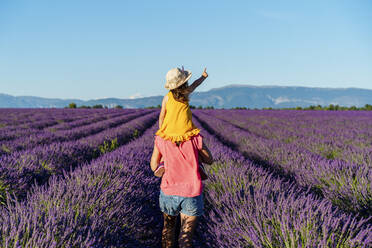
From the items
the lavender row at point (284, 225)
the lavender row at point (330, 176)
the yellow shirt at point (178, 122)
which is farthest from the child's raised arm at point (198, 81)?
the lavender row at point (330, 176)

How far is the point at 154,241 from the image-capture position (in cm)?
236

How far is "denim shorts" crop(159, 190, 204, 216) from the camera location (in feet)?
5.76

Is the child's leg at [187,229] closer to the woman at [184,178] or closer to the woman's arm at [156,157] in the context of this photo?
the woman at [184,178]

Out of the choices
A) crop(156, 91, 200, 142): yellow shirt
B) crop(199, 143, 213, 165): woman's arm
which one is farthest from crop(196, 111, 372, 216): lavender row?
crop(156, 91, 200, 142): yellow shirt

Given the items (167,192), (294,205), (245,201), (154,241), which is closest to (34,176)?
(154,241)

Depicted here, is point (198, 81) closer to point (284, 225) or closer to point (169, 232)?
point (284, 225)

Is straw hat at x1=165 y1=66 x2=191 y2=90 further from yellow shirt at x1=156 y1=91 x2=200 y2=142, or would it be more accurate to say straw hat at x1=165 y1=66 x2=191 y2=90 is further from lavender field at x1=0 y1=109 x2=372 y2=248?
lavender field at x1=0 y1=109 x2=372 y2=248

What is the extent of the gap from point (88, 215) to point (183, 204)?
719 mm

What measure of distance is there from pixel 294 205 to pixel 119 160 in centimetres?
246

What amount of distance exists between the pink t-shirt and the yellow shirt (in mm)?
46

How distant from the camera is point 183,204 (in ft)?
5.84

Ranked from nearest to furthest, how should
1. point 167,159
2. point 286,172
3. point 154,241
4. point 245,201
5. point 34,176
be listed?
1. point 167,159
2. point 245,201
3. point 154,241
4. point 34,176
5. point 286,172

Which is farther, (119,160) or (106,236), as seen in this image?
(119,160)

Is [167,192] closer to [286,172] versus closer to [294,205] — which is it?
[294,205]
